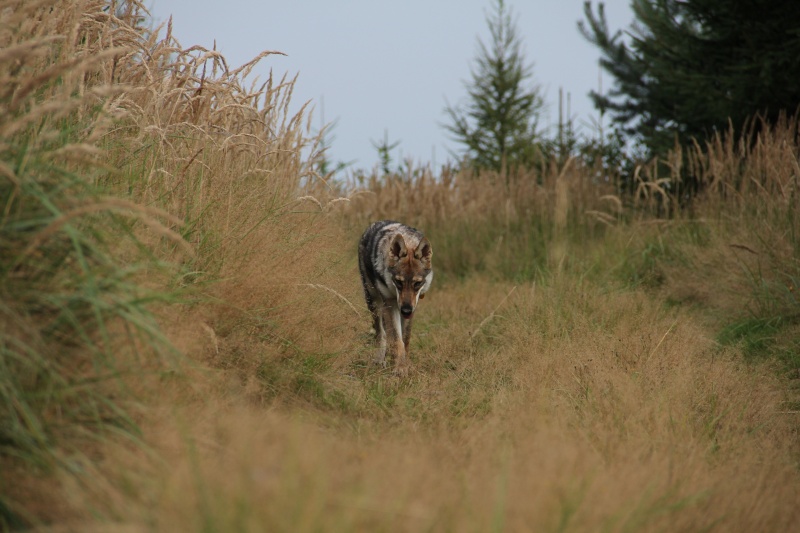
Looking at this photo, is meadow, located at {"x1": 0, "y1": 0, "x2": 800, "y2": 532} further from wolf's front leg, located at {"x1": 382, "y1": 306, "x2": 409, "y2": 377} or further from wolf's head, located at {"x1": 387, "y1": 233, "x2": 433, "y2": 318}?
wolf's head, located at {"x1": 387, "y1": 233, "x2": 433, "y2": 318}

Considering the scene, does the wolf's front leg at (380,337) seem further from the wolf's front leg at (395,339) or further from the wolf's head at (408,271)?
the wolf's head at (408,271)

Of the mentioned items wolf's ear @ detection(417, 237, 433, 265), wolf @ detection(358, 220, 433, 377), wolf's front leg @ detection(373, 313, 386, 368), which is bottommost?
wolf's front leg @ detection(373, 313, 386, 368)

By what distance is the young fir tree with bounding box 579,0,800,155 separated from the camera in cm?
1246

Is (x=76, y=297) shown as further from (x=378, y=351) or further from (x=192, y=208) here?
(x=378, y=351)

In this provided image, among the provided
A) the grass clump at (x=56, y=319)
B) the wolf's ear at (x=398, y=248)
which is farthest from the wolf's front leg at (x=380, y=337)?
the grass clump at (x=56, y=319)

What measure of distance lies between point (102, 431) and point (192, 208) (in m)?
2.27

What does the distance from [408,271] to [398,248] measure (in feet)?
0.83

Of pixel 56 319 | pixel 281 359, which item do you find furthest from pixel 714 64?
pixel 56 319

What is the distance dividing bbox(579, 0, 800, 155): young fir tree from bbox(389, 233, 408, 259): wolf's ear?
21.4 feet

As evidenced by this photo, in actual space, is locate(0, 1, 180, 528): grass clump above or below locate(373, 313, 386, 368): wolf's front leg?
above

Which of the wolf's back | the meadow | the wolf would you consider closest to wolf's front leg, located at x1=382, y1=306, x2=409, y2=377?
the wolf

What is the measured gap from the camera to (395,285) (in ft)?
21.6

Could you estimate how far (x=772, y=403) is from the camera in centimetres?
486

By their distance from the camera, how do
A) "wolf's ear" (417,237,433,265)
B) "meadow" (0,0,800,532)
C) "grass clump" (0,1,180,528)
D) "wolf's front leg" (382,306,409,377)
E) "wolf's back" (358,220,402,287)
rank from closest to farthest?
"meadow" (0,0,800,532), "grass clump" (0,1,180,528), "wolf's front leg" (382,306,409,377), "wolf's ear" (417,237,433,265), "wolf's back" (358,220,402,287)
